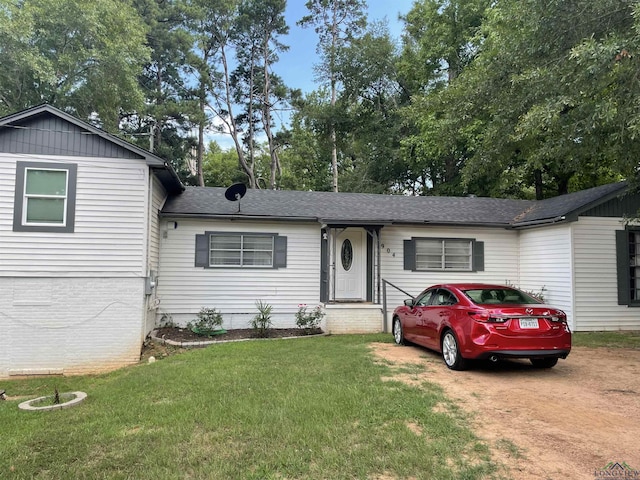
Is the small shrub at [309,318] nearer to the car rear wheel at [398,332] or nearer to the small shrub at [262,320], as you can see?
the small shrub at [262,320]

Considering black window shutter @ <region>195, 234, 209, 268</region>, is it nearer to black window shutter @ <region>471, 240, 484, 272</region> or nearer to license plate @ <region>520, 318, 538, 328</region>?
black window shutter @ <region>471, 240, 484, 272</region>

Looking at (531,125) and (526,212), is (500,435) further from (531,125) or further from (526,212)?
(526,212)

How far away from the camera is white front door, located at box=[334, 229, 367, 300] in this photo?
11.9 metres

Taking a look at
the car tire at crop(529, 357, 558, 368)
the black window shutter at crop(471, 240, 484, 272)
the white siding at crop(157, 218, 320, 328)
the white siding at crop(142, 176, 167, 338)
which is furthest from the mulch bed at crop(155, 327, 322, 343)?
the car tire at crop(529, 357, 558, 368)

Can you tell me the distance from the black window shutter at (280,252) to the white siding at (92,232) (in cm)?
364

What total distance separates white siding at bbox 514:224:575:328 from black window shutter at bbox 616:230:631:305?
1.50 m

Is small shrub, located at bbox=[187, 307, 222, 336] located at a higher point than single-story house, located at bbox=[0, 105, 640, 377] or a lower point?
lower

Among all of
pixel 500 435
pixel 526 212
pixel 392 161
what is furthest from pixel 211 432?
pixel 392 161

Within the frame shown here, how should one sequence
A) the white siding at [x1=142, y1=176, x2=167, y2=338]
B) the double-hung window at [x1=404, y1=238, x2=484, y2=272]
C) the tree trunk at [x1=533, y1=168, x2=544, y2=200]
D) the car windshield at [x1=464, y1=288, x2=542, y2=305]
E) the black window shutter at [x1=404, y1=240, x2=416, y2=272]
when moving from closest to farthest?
the car windshield at [x1=464, y1=288, x2=542, y2=305], the white siding at [x1=142, y1=176, x2=167, y2=338], the black window shutter at [x1=404, y1=240, x2=416, y2=272], the double-hung window at [x1=404, y1=238, x2=484, y2=272], the tree trunk at [x1=533, y1=168, x2=544, y2=200]

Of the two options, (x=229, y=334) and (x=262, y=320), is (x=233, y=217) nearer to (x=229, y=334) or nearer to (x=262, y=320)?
(x=262, y=320)

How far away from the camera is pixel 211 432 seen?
12.6 feet

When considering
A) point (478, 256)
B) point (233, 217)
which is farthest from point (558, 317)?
point (233, 217)

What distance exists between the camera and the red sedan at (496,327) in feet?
18.7

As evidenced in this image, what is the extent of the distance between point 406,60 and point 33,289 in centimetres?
2168
